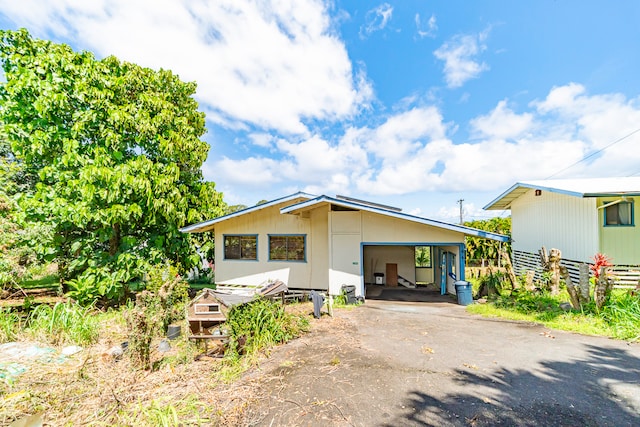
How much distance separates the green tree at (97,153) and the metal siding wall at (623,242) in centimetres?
1621

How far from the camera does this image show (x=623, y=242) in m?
10.0

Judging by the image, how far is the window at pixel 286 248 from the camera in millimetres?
11602

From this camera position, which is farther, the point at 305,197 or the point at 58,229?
the point at 305,197

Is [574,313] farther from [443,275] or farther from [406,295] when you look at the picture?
[406,295]

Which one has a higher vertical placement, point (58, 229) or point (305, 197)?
point (305, 197)

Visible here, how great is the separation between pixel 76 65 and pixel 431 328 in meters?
14.7

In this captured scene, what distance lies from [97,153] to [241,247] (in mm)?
6220

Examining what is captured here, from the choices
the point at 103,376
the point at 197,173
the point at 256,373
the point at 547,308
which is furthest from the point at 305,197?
the point at 547,308

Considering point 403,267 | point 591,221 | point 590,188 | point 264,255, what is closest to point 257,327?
point 264,255

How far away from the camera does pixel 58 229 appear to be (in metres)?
10.2

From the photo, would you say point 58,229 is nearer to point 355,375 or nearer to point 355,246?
point 355,246

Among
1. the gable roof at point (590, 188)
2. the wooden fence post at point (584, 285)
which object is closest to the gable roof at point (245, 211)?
the wooden fence post at point (584, 285)

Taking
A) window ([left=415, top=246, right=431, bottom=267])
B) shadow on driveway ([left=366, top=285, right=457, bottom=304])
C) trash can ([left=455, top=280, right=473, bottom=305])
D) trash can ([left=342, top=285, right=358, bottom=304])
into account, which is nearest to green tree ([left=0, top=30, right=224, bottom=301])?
trash can ([left=342, top=285, right=358, bottom=304])

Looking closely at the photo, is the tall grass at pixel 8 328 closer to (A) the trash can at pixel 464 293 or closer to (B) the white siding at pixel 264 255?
(B) the white siding at pixel 264 255
